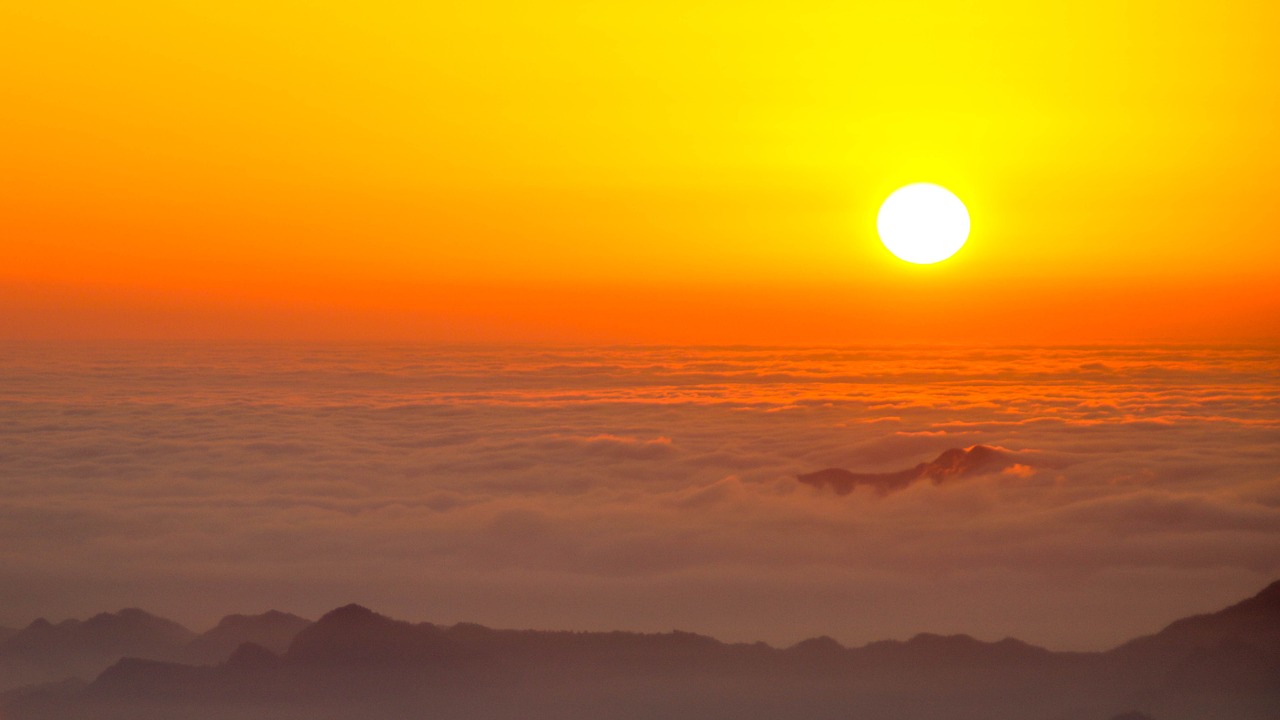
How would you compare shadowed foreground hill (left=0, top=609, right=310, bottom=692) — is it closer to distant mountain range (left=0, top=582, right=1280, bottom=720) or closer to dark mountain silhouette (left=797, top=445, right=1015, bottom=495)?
distant mountain range (left=0, top=582, right=1280, bottom=720)

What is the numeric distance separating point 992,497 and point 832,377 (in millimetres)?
31489

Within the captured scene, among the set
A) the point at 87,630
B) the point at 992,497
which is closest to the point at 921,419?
the point at 992,497

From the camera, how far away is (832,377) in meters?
95.1

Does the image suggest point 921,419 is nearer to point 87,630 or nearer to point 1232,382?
point 1232,382

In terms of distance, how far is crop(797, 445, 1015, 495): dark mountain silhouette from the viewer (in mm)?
68812

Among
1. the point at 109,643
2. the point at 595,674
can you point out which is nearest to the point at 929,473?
the point at 595,674

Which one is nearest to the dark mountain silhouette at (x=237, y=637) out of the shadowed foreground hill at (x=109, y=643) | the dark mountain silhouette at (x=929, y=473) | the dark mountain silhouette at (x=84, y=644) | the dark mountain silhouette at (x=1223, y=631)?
the shadowed foreground hill at (x=109, y=643)

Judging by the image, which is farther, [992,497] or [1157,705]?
[992,497]

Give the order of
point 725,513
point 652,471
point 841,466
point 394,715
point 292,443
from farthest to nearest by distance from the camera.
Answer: point 841,466, point 292,443, point 652,471, point 725,513, point 394,715

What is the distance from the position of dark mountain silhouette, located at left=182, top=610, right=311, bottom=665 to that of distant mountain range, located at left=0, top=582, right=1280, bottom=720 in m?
0.10

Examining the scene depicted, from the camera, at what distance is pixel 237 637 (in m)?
52.4

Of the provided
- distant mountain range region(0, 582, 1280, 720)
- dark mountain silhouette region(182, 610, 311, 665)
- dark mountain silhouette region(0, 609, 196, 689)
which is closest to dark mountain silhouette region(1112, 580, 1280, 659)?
distant mountain range region(0, 582, 1280, 720)

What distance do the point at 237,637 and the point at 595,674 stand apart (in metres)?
18.8

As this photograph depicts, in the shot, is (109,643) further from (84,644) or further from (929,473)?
(929,473)
